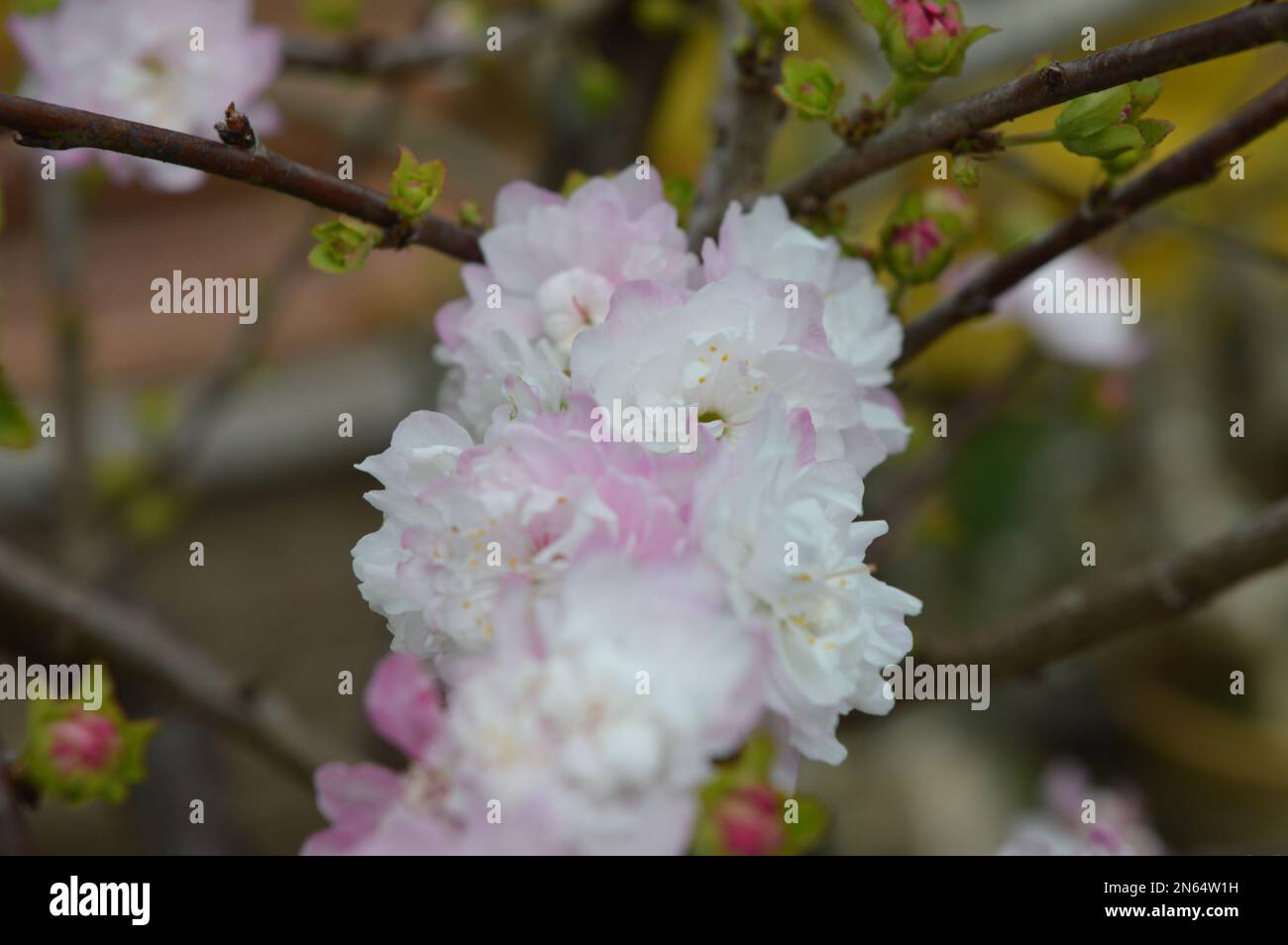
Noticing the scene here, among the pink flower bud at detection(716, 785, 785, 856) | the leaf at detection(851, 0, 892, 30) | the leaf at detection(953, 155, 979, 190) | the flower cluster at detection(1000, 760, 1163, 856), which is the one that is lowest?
the flower cluster at detection(1000, 760, 1163, 856)

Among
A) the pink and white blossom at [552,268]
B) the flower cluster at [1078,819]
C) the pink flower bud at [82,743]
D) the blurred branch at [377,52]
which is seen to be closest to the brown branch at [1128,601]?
the flower cluster at [1078,819]

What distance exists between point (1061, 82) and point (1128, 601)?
1.05 ft

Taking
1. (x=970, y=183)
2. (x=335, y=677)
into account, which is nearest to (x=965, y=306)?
(x=970, y=183)

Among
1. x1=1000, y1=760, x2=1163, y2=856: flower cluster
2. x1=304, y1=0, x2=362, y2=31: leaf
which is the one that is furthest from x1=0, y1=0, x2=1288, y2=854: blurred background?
x1=1000, y1=760, x2=1163, y2=856: flower cluster

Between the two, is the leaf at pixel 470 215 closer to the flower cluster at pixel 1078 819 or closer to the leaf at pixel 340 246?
the leaf at pixel 340 246

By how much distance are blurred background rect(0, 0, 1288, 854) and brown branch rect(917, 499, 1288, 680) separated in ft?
1.34

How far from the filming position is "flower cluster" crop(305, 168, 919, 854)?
29 cm

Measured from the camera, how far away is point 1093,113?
1.31ft

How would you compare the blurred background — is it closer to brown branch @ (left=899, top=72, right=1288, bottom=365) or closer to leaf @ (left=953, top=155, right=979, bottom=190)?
brown branch @ (left=899, top=72, right=1288, bottom=365)

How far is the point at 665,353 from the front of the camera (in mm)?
359

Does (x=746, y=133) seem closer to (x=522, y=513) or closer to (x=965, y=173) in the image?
(x=965, y=173)

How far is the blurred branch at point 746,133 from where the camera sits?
53 centimetres

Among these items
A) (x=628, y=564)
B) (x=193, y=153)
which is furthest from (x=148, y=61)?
(x=628, y=564)

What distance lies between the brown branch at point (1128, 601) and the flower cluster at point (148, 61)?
522 mm
